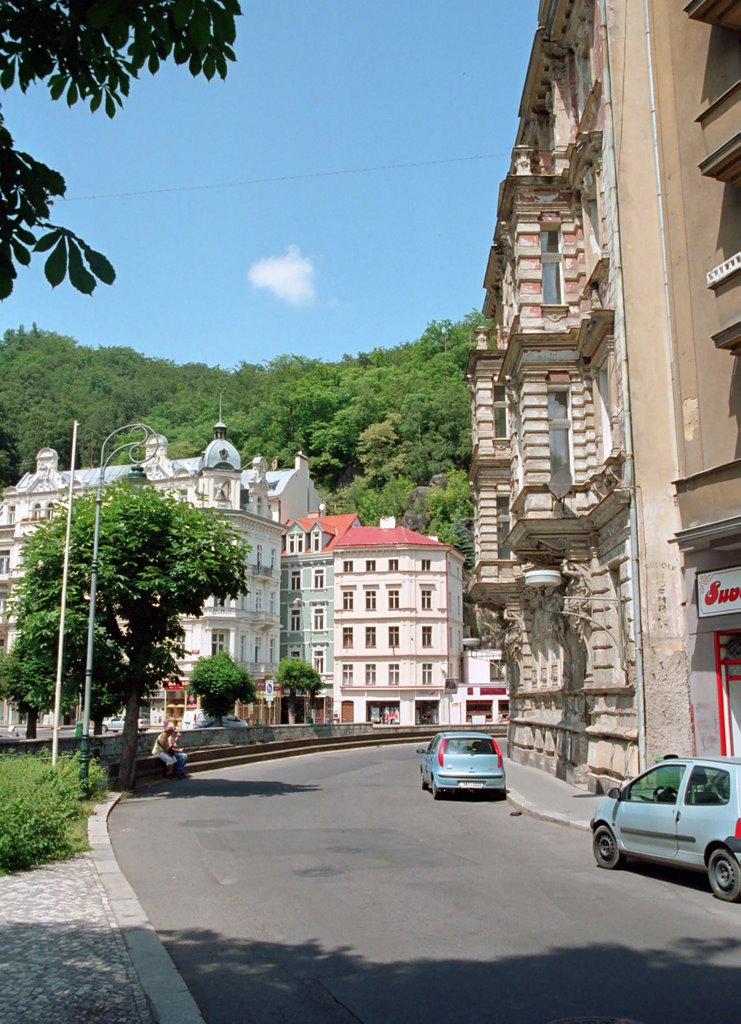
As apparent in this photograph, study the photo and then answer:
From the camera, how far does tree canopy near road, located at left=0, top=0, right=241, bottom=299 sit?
455cm

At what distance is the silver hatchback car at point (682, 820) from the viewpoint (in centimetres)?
1032

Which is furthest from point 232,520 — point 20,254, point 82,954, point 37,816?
point 20,254

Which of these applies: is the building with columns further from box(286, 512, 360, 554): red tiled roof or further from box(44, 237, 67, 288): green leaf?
box(286, 512, 360, 554): red tiled roof

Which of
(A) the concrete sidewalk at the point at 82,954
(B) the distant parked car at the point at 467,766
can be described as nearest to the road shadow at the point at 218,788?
(B) the distant parked car at the point at 467,766

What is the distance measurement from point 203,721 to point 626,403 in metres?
43.5

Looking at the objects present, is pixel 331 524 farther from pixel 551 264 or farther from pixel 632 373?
pixel 632 373

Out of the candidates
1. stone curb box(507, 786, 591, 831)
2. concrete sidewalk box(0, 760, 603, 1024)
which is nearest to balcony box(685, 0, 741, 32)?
stone curb box(507, 786, 591, 831)

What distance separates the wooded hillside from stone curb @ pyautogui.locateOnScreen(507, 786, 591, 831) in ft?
235

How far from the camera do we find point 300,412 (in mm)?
110875

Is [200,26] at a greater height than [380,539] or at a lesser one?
lesser

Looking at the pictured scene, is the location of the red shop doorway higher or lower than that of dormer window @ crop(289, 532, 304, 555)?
Result: lower

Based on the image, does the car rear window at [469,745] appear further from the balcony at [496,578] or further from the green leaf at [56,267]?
the green leaf at [56,267]

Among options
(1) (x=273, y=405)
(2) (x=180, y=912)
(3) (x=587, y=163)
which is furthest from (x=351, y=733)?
(1) (x=273, y=405)

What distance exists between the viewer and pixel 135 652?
79.8ft
